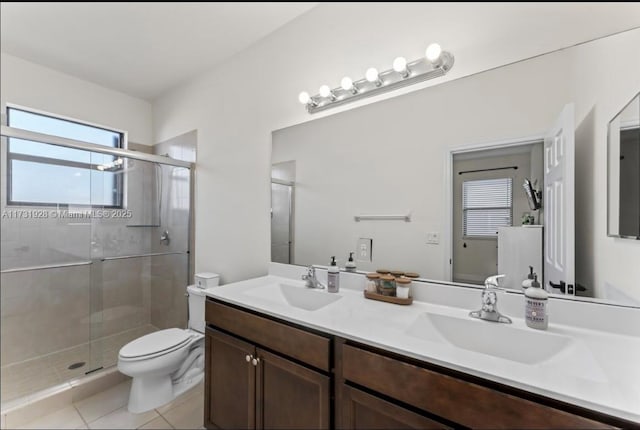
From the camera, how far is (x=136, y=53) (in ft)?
6.73

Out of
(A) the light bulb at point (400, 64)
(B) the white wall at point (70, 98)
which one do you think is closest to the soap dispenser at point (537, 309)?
(A) the light bulb at point (400, 64)

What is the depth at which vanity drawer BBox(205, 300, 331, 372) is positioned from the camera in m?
1.01

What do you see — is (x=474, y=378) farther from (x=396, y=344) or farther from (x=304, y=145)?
(x=304, y=145)

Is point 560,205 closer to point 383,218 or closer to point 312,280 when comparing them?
point 383,218

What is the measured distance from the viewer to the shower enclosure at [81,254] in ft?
5.99

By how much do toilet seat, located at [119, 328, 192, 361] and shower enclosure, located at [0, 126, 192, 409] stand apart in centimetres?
59

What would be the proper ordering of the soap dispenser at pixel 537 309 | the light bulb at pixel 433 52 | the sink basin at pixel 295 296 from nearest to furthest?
the soap dispenser at pixel 537 309 → the light bulb at pixel 433 52 → the sink basin at pixel 295 296

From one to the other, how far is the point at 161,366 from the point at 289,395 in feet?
3.30

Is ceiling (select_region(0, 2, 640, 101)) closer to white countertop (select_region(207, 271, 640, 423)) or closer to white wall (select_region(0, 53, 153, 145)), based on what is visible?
white wall (select_region(0, 53, 153, 145))

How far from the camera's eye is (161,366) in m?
1.66

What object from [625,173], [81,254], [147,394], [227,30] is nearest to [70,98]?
[81,254]

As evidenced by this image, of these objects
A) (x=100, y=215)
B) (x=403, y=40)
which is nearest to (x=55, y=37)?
(x=100, y=215)

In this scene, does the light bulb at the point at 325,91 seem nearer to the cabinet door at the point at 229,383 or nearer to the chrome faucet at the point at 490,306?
the chrome faucet at the point at 490,306

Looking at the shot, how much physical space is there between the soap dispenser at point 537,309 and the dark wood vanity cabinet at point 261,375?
27.9 inches
